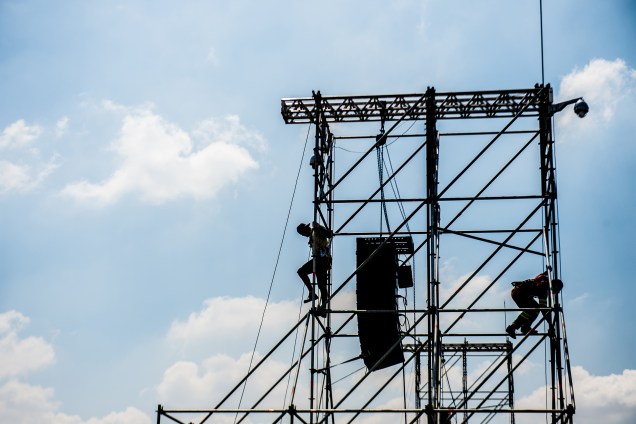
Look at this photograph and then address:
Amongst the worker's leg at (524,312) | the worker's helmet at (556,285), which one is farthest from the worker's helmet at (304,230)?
the worker's helmet at (556,285)

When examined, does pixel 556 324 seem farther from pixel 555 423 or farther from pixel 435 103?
pixel 435 103

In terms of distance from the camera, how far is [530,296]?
14180 millimetres

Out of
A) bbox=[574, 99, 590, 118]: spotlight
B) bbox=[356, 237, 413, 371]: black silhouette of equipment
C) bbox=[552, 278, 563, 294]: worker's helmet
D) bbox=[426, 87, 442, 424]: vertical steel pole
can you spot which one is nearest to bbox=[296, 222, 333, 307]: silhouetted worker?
bbox=[356, 237, 413, 371]: black silhouette of equipment

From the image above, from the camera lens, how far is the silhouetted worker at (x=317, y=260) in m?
14.4

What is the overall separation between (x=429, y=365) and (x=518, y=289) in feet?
7.77

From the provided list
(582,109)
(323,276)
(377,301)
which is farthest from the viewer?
(377,301)

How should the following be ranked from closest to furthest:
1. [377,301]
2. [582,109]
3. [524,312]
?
[582,109] → [524,312] → [377,301]

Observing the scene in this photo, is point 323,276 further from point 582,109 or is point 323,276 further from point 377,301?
point 582,109

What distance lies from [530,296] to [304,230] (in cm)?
414

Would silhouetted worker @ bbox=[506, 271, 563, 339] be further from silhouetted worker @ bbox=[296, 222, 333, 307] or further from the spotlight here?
silhouetted worker @ bbox=[296, 222, 333, 307]

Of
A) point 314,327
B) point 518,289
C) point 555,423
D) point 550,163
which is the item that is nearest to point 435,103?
point 550,163

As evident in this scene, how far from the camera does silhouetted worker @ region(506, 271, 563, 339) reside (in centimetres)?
1390

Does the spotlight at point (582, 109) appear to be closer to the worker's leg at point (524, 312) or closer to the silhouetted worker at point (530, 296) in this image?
the silhouetted worker at point (530, 296)

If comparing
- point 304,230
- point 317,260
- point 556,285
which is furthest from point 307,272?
point 556,285
